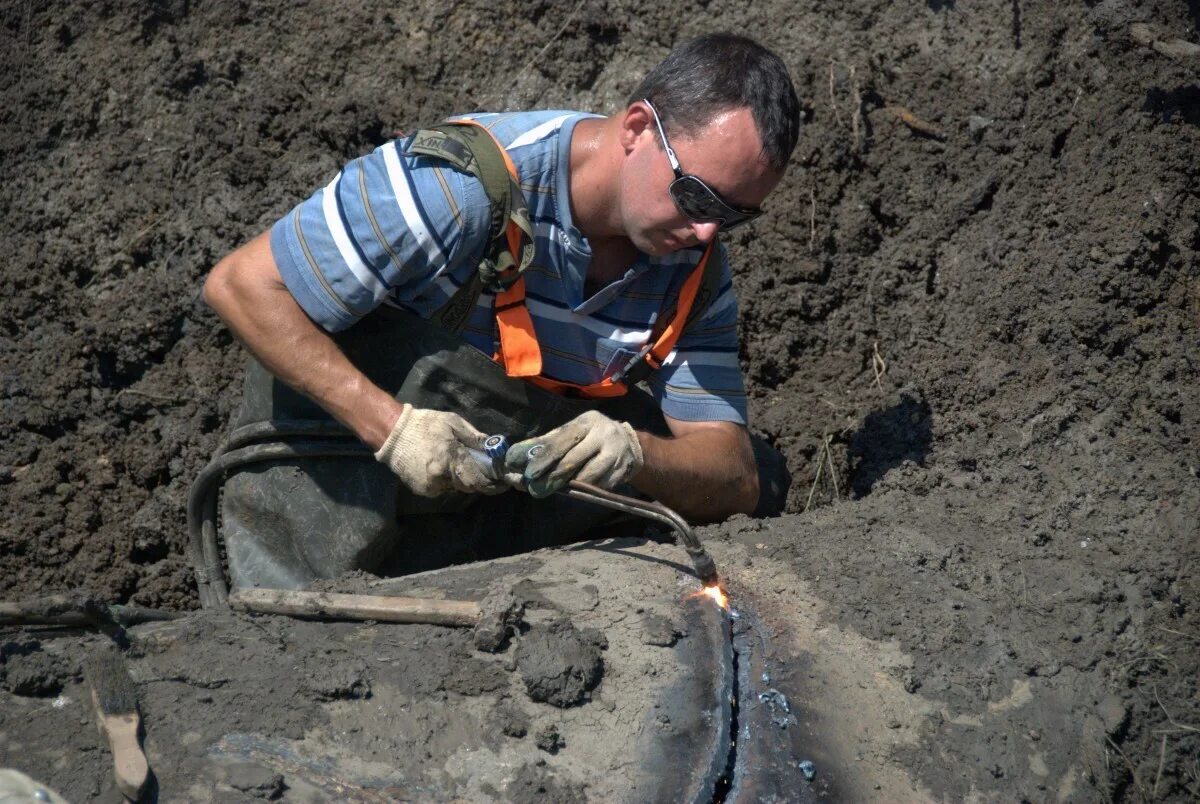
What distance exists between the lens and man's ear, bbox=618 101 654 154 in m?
2.80

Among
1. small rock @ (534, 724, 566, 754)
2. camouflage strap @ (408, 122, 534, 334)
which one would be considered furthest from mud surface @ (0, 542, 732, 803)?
camouflage strap @ (408, 122, 534, 334)

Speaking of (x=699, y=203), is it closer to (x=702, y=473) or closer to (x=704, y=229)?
(x=704, y=229)

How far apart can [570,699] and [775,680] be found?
18.0 inches

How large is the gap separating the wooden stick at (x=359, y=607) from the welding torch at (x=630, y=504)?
41 cm

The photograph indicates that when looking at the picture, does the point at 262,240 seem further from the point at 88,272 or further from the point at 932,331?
the point at 932,331

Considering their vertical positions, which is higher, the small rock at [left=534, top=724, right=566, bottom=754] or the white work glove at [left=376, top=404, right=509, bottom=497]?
the white work glove at [left=376, top=404, right=509, bottom=497]

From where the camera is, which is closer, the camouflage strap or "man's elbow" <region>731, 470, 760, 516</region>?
the camouflage strap

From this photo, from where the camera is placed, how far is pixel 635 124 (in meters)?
2.82

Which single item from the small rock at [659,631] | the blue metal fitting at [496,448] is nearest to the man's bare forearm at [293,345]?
the blue metal fitting at [496,448]

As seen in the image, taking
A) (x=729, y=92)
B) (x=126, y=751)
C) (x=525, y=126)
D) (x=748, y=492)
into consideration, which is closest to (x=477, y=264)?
(x=525, y=126)

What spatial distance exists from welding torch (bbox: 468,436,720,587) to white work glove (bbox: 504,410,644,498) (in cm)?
3

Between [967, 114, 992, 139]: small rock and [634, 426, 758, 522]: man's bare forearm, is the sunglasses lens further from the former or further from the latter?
[967, 114, 992, 139]: small rock

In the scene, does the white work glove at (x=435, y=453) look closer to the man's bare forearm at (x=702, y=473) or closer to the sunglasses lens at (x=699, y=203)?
the man's bare forearm at (x=702, y=473)

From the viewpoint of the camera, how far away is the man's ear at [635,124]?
280 cm
